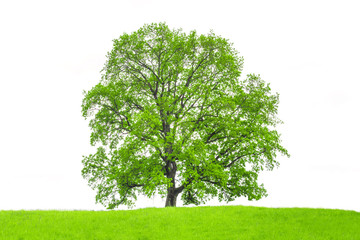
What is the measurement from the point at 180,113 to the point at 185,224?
13.1 m

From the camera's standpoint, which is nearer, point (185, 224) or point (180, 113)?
point (185, 224)

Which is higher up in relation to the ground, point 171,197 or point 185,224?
point 171,197

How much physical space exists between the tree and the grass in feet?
23.2

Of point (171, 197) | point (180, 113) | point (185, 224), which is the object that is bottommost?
point (185, 224)

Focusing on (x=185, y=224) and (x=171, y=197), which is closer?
(x=185, y=224)

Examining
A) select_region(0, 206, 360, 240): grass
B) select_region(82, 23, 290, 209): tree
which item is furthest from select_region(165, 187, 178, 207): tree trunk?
select_region(0, 206, 360, 240): grass

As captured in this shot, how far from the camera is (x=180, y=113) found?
2991cm

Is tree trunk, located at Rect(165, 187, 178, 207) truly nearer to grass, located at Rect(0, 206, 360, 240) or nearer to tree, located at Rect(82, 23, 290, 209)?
tree, located at Rect(82, 23, 290, 209)

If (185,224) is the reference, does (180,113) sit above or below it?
above

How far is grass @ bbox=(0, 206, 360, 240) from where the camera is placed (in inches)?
664

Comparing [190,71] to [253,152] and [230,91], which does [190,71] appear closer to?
[230,91]

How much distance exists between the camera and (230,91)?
31.2m

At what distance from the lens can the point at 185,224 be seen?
60.0ft

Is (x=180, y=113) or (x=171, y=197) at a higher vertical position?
(x=180, y=113)
